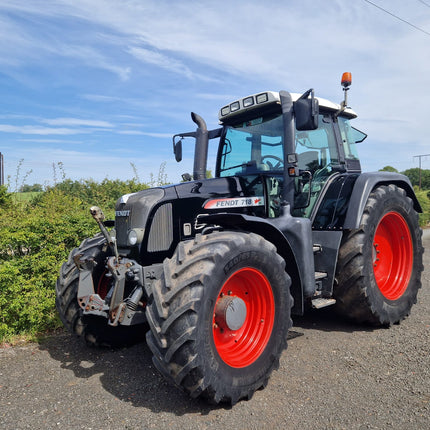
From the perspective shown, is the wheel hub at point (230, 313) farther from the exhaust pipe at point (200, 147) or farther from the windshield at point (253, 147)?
the exhaust pipe at point (200, 147)

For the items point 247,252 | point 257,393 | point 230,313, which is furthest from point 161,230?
point 257,393

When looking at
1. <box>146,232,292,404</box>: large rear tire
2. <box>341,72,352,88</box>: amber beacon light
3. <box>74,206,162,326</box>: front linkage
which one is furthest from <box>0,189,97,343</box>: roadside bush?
<box>341,72,352,88</box>: amber beacon light

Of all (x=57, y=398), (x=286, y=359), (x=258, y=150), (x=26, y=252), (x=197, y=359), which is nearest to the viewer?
(x=197, y=359)

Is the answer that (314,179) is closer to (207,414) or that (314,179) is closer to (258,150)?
(258,150)

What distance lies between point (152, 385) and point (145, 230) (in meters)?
1.29

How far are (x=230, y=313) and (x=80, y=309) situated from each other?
1533mm

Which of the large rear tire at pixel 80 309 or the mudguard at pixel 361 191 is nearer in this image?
the large rear tire at pixel 80 309

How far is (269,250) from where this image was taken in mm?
3324

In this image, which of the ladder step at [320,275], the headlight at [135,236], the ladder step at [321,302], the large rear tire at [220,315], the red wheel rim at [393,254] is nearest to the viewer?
the large rear tire at [220,315]

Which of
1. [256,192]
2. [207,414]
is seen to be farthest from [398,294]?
[207,414]

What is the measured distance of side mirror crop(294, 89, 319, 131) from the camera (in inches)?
148

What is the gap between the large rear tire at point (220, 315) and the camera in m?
2.71

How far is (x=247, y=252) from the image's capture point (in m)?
3.15

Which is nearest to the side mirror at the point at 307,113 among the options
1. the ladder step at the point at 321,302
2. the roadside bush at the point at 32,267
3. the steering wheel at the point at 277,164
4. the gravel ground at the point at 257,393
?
the steering wheel at the point at 277,164
